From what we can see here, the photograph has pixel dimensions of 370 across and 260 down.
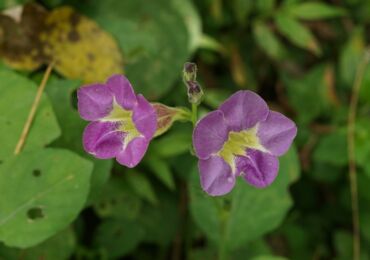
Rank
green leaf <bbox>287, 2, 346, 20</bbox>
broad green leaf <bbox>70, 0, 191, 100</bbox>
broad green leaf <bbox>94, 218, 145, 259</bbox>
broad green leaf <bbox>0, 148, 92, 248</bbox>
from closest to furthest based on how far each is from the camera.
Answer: broad green leaf <bbox>0, 148, 92, 248</bbox> → broad green leaf <bbox>94, 218, 145, 259</bbox> → broad green leaf <bbox>70, 0, 191, 100</bbox> → green leaf <bbox>287, 2, 346, 20</bbox>

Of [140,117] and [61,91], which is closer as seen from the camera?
[140,117]

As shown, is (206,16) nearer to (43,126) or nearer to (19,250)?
(43,126)

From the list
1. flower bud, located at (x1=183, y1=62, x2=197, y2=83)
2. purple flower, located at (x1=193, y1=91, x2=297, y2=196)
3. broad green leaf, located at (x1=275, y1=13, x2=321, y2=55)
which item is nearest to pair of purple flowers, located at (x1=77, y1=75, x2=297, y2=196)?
purple flower, located at (x1=193, y1=91, x2=297, y2=196)

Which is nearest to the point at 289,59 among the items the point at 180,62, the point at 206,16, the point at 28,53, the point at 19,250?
the point at 206,16

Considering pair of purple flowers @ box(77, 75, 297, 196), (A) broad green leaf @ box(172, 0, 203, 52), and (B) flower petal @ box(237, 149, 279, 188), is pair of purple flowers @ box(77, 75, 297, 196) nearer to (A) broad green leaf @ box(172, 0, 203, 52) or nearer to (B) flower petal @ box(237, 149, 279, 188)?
(B) flower petal @ box(237, 149, 279, 188)

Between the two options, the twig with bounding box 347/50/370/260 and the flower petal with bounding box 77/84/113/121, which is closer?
the flower petal with bounding box 77/84/113/121

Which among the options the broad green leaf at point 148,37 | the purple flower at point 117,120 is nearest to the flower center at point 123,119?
the purple flower at point 117,120
